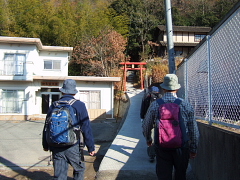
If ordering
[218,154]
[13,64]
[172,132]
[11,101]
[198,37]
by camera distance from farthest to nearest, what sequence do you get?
[198,37] < [11,101] < [13,64] < [218,154] < [172,132]

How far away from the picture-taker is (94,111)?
18.9 meters

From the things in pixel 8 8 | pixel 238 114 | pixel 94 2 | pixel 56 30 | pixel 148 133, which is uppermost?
pixel 94 2

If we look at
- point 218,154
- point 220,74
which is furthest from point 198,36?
point 218,154

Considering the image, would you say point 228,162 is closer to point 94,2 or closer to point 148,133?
point 148,133

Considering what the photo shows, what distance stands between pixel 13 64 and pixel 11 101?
8.91 ft

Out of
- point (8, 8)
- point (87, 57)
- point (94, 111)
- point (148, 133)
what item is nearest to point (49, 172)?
point (148, 133)

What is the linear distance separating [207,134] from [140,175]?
1.97m

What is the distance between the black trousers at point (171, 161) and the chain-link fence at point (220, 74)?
24.4 inches

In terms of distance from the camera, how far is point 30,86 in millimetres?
18609

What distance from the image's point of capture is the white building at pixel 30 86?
1812 centimetres

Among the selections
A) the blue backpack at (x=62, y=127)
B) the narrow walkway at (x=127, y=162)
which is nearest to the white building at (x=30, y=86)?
the narrow walkway at (x=127, y=162)

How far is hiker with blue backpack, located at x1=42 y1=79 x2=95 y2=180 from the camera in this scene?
3.08 metres

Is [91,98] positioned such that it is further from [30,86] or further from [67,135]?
[67,135]

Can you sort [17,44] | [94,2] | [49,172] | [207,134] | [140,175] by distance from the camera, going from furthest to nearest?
[94,2], [17,44], [49,172], [140,175], [207,134]
